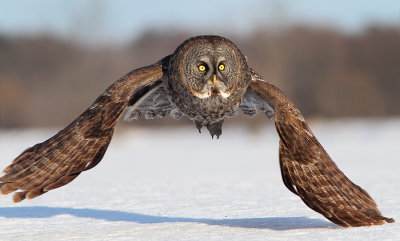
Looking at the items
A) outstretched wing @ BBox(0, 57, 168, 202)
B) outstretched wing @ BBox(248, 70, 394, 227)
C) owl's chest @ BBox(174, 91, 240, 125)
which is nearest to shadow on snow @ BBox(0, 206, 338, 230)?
outstretched wing @ BBox(248, 70, 394, 227)

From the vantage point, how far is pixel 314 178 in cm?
614

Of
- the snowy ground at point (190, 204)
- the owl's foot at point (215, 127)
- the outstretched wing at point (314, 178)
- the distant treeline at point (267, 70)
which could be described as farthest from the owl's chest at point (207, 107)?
the distant treeline at point (267, 70)

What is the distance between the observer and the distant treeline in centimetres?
3922

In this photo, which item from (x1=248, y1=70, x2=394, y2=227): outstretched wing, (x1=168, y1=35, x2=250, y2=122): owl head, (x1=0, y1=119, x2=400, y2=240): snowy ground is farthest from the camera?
(x1=168, y1=35, x2=250, y2=122): owl head

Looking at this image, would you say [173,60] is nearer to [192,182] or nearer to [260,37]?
[192,182]

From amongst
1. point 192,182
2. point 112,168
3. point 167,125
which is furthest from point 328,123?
point 192,182

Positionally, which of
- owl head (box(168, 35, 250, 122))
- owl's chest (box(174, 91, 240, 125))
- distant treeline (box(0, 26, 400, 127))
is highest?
distant treeline (box(0, 26, 400, 127))

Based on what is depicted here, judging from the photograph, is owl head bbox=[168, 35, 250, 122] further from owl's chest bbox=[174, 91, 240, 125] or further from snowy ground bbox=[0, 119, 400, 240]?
snowy ground bbox=[0, 119, 400, 240]

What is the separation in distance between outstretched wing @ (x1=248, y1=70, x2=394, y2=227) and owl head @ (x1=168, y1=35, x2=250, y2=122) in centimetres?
56

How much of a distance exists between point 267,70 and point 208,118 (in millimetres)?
26018

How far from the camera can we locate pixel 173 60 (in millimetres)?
6895

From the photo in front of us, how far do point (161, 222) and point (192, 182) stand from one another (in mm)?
4668

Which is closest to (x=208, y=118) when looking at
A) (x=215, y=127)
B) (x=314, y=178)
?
(x=215, y=127)

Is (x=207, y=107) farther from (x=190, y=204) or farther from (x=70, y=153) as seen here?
(x=190, y=204)
